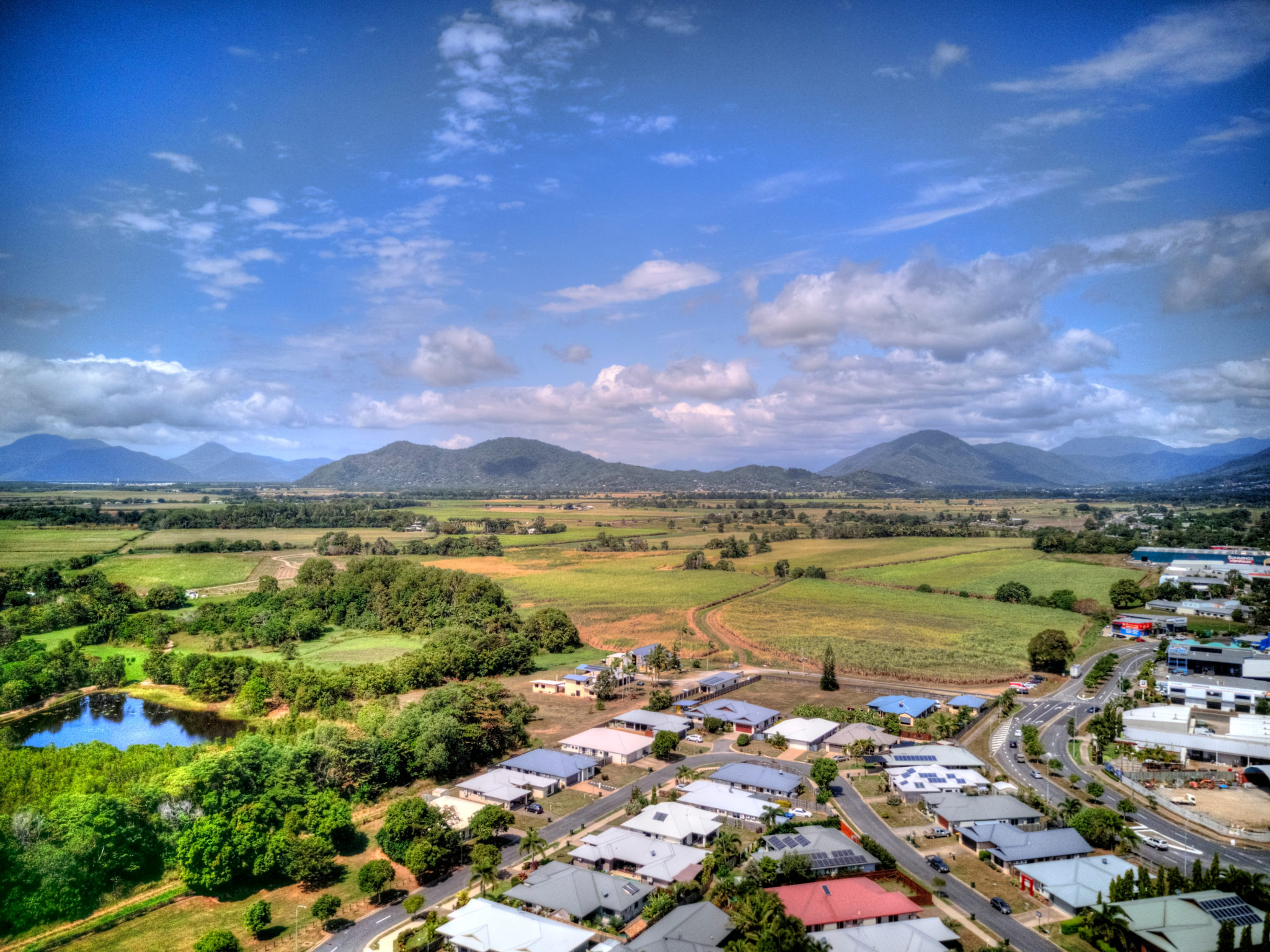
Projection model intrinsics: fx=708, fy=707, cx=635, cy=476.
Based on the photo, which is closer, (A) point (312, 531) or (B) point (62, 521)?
(B) point (62, 521)

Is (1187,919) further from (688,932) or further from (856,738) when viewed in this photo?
(856,738)

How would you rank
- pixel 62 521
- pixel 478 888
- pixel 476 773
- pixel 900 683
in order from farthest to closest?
pixel 62 521, pixel 900 683, pixel 476 773, pixel 478 888

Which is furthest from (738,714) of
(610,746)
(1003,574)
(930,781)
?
(1003,574)

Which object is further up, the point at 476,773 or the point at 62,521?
the point at 62,521

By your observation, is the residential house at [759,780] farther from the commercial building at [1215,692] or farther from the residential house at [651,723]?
the commercial building at [1215,692]

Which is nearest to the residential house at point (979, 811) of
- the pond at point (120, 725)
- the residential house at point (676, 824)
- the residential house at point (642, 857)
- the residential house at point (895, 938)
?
the residential house at point (895, 938)

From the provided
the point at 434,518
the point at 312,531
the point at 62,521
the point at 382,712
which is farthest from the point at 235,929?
the point at 434,518

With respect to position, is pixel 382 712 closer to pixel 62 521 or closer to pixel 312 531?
pixel 62 521
